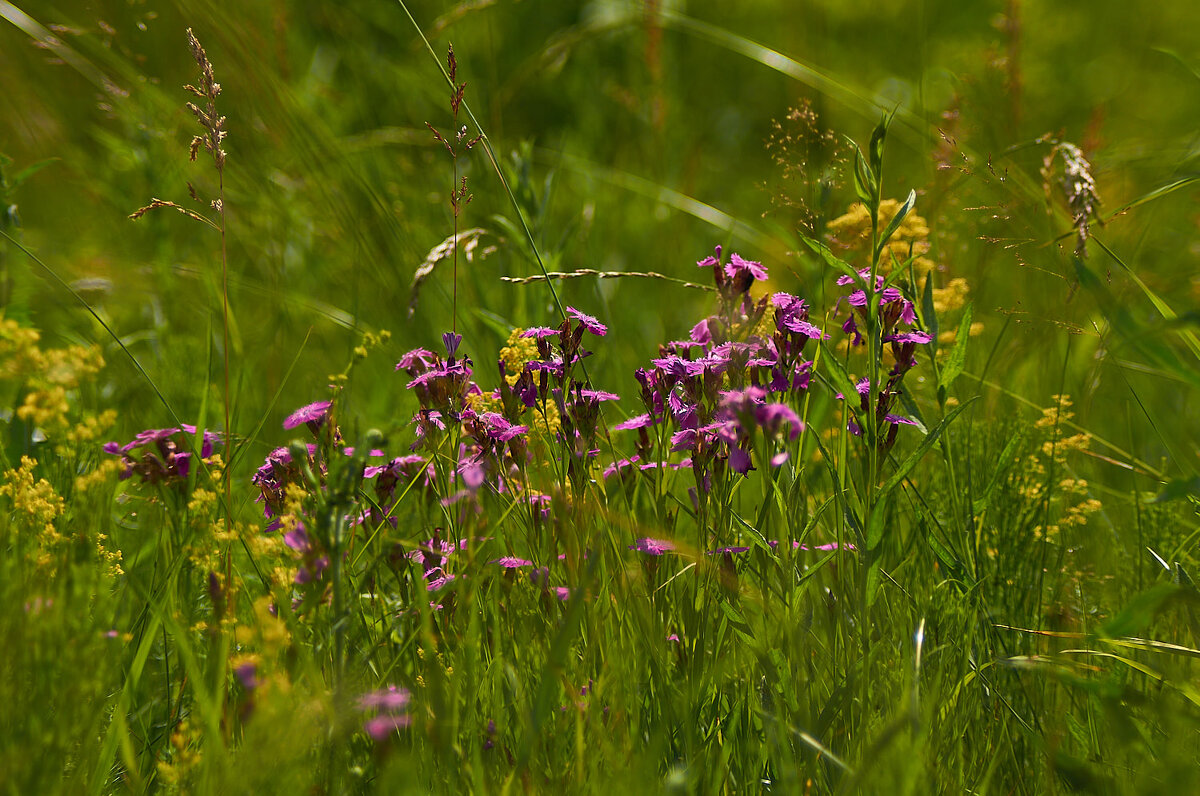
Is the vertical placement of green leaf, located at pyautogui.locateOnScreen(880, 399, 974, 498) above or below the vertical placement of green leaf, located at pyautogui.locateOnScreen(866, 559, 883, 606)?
above

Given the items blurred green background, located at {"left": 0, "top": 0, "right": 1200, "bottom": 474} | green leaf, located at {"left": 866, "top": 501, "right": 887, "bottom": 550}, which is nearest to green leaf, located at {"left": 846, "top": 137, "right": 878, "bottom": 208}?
blurred green background, located at {"left": 0, "top": 0, "right": 1200, "bottom": 474}

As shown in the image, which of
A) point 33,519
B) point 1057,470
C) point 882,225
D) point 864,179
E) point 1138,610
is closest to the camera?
point 1138,610

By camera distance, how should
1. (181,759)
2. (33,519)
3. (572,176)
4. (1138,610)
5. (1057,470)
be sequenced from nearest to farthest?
(1138,610)
(181,759)
(33,519)
(1057,470)
(572,176)

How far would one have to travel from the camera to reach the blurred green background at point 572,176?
231 centimetres

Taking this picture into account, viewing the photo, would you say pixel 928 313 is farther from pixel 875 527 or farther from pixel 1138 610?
pixel 1138 610

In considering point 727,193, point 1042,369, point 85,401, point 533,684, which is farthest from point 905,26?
point 533,684

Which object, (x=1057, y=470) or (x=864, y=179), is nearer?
(x=864, y=179)

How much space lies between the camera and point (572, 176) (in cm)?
451

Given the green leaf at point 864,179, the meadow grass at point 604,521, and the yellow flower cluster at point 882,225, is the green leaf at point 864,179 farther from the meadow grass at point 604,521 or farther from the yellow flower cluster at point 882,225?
the yellow flower cluster at point 882,225

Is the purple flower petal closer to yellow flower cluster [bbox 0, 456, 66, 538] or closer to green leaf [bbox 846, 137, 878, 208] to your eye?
green leaf [bbox 846, 137, 878, 208]

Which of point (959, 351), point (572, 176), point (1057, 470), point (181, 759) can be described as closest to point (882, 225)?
point (1057, 470)

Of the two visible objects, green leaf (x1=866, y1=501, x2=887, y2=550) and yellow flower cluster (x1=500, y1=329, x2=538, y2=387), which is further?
yellow flower cluster (x1=500, y1=329, x2=538, y2=387)

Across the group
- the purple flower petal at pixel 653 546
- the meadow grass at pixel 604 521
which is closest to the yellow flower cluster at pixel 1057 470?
the meadow grass at pixel 604 521

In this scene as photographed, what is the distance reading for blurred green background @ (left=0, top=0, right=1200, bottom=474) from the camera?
2309 millimetres
